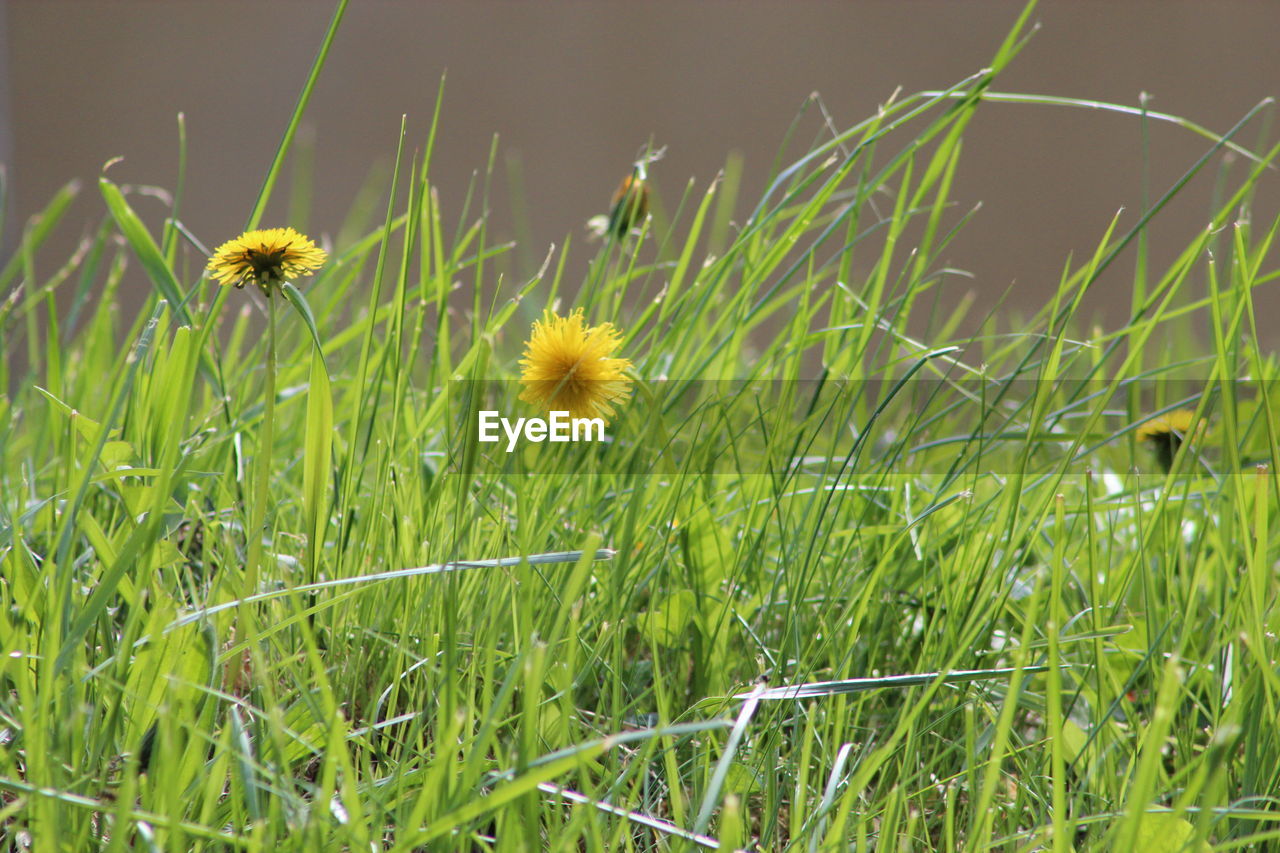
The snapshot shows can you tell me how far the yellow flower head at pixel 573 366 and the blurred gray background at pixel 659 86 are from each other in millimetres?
2213

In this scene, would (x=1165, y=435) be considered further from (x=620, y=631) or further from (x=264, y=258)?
(x=264, y=258)

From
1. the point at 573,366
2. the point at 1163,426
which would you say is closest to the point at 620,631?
the point at 573,366

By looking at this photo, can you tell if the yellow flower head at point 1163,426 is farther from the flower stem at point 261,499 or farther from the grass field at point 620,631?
the flower stem at point 261,499

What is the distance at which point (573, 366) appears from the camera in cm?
43

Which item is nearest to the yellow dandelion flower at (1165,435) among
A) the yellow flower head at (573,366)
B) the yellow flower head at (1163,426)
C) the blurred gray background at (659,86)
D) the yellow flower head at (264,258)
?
the yellow flower head at (1163,426)

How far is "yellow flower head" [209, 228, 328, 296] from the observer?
40 cm

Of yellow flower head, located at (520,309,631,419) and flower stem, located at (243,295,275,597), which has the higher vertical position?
yellow flower head, located at (520,309,631,419)

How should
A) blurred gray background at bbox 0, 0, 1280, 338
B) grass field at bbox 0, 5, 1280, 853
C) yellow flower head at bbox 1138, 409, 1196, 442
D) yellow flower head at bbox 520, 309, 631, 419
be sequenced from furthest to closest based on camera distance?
blurred gray background at bbox 0, 0, 1280, 338 < yellow flower head at bbox 1138, 409, 1196, 442 < yellow flower head at bbox 520, 309, 631, 419 < grass field at bbox 0, 5, 1280, 853

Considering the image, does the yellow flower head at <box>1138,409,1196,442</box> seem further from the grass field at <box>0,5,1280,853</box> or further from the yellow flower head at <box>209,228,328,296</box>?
the yellow flower head at <box>209,228,328,296</box>

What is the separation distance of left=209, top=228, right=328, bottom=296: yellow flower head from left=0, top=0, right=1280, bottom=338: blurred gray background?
2.24 meters

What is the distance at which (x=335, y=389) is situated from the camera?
84 centimetres

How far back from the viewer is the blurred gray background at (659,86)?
2.63 m

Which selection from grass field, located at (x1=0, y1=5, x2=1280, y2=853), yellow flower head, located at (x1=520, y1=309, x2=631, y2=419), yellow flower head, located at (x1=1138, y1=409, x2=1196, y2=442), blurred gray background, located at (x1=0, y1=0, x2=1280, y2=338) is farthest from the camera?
blurred gray background, located at (x1=0, y1=0, x2=1280, y2=338)

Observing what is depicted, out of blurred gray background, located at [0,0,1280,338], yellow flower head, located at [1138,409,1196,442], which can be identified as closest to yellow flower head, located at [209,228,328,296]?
yellow flower head, located at [1138,409,1196,442]
